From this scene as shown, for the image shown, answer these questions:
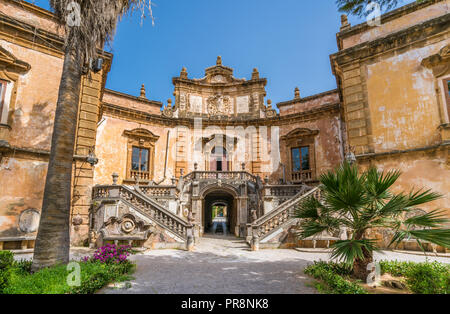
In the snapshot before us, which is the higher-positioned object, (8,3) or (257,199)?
(8,3)

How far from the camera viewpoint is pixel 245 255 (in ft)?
30.9

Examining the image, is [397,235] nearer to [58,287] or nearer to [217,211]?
[58,287]

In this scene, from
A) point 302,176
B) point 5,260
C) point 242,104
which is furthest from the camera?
point 242,104

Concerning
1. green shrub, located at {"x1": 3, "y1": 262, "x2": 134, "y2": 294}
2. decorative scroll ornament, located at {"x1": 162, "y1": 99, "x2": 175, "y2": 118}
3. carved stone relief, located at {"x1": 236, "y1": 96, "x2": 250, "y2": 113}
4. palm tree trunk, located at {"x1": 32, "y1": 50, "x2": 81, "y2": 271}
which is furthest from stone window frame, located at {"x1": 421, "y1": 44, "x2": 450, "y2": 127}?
decorative scroll ornament, located at {"x1": 162, "y1": 99, "x2": 175, "y2": 118}

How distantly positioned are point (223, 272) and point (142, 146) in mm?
14330

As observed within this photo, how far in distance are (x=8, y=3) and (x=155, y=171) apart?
39.8 ft

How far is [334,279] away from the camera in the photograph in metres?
5.17

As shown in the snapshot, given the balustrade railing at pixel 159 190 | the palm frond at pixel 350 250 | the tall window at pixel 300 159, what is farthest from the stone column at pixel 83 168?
the tall window at pixel 300 159

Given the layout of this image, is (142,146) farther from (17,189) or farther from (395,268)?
(395,268)

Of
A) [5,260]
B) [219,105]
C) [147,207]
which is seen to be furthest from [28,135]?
[219,105]

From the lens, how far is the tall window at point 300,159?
19.1m

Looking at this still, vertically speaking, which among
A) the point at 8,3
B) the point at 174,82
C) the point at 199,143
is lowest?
the point at 199,143

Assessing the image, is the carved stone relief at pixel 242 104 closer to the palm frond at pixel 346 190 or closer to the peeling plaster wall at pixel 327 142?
the peeling plaster wall at pixel 327 142
